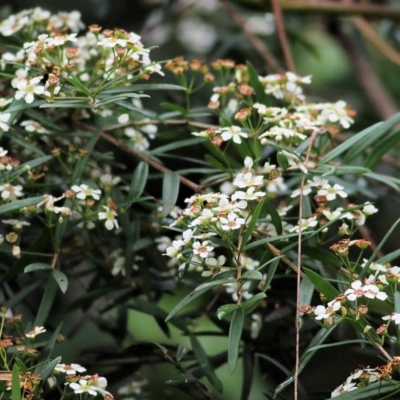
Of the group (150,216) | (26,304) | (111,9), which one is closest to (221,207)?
(150,216)

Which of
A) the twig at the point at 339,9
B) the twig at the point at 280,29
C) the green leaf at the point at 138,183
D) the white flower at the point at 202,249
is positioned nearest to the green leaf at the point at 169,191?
the green leaf at the point at 138,183

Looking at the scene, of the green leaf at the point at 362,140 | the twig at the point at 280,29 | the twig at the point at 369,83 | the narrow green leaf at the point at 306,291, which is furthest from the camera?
the twig at the point at 369,83

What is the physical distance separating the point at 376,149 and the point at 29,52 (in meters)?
0.46

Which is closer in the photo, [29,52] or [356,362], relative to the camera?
[29,52]

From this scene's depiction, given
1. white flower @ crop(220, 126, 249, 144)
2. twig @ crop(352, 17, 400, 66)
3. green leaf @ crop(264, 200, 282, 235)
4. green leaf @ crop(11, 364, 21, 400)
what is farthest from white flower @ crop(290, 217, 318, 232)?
twig @ crop(352, 17, 400, 66)

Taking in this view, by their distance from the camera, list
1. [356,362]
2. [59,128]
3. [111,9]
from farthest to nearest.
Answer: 1. [111,9]
2. [356,362]
3. [59,128]

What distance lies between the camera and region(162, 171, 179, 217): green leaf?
85cm

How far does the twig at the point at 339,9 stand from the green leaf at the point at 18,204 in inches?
32.1

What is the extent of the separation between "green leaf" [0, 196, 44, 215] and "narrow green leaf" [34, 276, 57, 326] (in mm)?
109

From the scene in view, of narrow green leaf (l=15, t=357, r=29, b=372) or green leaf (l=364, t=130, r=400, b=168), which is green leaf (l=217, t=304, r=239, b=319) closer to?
narrow green leaf (l=15, t=357, r=29, b=372)

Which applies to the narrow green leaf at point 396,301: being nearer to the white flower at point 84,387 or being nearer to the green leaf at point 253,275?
the green leaf at point 253,275

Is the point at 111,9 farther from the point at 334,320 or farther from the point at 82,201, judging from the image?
the point at 334,320

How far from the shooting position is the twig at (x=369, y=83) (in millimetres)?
1572

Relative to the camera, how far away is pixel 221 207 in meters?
0.72
